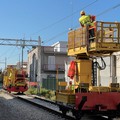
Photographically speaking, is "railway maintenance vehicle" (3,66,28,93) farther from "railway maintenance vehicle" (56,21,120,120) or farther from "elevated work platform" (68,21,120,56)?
"elevated work platform" (68,21,120,56)

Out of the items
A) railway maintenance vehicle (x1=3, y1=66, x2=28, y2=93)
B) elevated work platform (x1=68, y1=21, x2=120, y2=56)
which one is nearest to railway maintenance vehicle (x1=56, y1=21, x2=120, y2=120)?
elevated work platform (x1=68, y1=21, x2=120, y2=56)

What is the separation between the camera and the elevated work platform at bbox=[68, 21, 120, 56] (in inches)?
555

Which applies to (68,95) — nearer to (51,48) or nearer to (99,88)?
(99,88)

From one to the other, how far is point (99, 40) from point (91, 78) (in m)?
1.87

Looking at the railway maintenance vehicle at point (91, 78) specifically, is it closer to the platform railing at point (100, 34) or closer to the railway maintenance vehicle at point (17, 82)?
the platform railing at point (100, 34)

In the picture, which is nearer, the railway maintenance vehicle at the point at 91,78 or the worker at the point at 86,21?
the railway maintenance vehicle at the point at 91,78

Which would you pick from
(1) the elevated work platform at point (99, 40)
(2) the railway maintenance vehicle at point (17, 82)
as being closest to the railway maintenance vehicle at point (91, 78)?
(1) the elevated work platform at point (99, 40)

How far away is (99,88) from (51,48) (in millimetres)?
61684

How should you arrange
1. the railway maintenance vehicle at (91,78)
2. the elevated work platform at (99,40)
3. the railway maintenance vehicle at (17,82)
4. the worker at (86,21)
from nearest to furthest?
the railway maintenance vehicle at (91,78)
the elevated work platform at (99,40)
the worker at (86,21)
the railway maintenance vehicle at (17,82)

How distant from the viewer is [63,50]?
78438mm

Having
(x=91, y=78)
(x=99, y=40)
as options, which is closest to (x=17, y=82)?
(x=91, y=78)

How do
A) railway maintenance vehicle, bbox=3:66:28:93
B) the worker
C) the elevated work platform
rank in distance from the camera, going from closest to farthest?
1. the elevated work platform
2. the worker
3. railway maintenance vehicle, bbox=3:66:28:93

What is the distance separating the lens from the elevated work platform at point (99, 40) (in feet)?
46.2

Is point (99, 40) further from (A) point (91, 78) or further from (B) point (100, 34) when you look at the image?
(A) point (91, 78)
